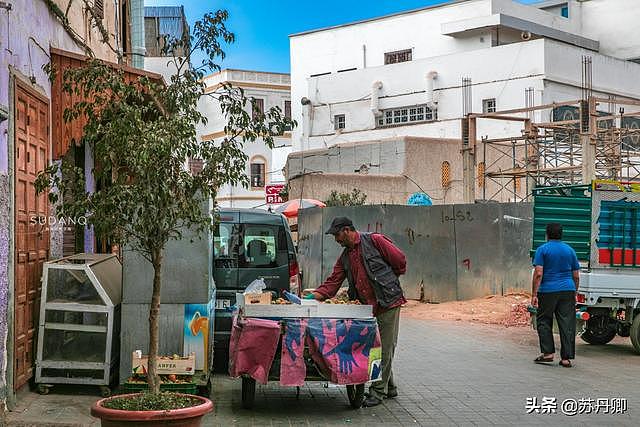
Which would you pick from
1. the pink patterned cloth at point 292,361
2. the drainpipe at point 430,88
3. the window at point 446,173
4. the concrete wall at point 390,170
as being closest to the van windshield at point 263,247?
the pink patterned cloth at point 292,361

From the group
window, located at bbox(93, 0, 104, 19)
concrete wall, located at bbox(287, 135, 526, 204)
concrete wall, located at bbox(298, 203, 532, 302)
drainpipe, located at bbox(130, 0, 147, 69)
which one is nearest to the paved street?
concrete wall, located at bbox(298, 203, 532, 302)

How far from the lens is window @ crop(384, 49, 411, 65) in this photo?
158 feet

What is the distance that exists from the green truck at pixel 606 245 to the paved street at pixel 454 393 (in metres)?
0.73

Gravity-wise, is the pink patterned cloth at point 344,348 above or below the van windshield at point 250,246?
below

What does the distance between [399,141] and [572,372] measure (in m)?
25.1

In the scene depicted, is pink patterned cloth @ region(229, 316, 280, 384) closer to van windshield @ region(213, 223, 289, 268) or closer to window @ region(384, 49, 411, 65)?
van windshield @ region(213, 223, 289, 268)

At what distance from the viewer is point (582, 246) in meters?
12.9

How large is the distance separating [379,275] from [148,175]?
11.0 ft

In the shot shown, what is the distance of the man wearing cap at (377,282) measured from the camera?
888cm

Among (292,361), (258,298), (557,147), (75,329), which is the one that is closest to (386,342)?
(292,361)

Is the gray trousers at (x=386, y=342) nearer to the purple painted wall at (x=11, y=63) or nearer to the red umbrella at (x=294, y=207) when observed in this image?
the purple painted wall at (x=11, y=63)

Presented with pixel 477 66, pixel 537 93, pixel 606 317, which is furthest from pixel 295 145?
pixel 606 317

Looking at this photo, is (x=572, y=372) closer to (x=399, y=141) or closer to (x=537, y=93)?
(x=399, y=141)

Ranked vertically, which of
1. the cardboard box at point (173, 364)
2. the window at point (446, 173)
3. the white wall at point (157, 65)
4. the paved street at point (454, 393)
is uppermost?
the white wall at point (157, 65)
